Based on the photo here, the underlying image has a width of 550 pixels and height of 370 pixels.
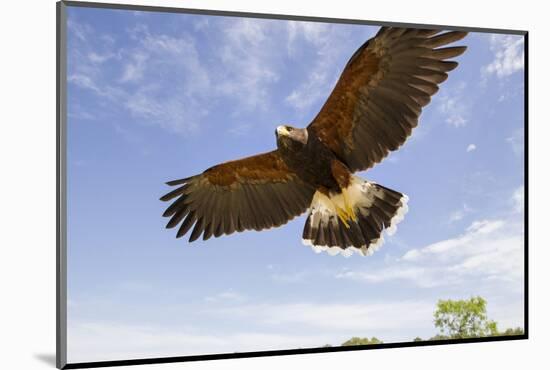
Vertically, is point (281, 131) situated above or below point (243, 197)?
above

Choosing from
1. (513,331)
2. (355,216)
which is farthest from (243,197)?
(513,331)

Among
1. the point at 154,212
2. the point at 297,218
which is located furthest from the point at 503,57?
the point at 154,212

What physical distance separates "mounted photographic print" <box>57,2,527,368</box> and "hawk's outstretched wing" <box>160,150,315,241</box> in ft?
0.04

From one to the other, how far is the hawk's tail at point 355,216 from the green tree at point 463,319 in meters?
0.53

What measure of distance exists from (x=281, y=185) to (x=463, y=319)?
4.10ft

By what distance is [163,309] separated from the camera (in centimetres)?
343

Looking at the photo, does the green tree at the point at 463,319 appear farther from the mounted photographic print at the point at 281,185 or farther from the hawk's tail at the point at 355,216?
the hawk's tail at the point at 355,216

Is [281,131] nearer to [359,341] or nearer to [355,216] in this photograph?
[355,216]

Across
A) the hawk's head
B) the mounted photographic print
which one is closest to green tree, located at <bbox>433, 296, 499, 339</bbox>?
the mounted photographic print

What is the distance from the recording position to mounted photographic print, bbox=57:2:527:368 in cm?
333

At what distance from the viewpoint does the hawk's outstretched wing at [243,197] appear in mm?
3709

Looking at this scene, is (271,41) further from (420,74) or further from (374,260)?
(374,260)

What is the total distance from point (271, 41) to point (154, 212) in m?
1.05

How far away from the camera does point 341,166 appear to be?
3.82 metres
